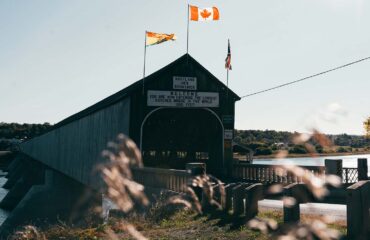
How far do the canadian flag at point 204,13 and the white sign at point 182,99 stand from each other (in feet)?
14.4

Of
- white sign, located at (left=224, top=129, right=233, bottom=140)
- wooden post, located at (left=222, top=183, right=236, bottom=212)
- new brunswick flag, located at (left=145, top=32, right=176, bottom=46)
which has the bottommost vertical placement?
wooden post, located at (left=222, top=183, right=236, bottom=212)

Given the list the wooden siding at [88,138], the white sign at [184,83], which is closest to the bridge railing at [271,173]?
the white sign at [184,83]

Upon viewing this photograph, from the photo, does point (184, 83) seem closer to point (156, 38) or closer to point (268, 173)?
point (156, 38)

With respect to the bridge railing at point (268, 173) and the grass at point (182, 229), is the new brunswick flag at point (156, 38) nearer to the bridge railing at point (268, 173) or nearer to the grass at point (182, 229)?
the bridge railing at point (268, 173)

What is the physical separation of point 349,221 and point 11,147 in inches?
5591

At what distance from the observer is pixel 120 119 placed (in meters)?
23.9

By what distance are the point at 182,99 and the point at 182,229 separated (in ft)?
47.9

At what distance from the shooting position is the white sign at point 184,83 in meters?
23.9

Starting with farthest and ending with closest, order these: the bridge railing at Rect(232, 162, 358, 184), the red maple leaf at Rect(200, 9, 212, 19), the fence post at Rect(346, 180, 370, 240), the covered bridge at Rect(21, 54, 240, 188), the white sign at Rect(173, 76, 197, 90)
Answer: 1. the red maple leaf at Rect(200, 9, 212, 19)
2. the white sign at Rect(173, 76, 197, 90)
3. the covered bridge at Rect(21, 54, 240, 188)
4. the bridge railing at Rect(232, 162, 358, 184)
5. the fence post at Rect(346, 180, 370, 240)

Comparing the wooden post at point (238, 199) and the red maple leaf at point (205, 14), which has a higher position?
the red maple leaf at point (205, 14)

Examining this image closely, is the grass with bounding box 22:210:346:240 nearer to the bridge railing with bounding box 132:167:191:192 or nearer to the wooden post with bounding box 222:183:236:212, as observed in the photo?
the wooden post with bounding box 222:183:236:212

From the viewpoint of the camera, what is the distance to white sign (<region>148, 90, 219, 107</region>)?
23.4 metres

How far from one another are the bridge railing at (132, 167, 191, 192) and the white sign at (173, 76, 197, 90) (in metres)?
7.16

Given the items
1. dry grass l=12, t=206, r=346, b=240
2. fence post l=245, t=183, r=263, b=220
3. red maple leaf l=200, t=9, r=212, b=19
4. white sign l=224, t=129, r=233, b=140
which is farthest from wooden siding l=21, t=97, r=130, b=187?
fence post l=245, t=183, r=263, b=220
